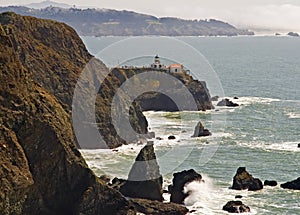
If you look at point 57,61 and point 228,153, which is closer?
point 228,153

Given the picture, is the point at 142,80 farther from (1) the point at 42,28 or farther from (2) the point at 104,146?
(2) the point at 104,146

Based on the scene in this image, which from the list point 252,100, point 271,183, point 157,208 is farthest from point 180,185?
point 252,100

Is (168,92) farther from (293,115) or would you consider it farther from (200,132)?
(200,132)

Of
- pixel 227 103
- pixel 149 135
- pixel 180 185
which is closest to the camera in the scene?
pixel 180 185

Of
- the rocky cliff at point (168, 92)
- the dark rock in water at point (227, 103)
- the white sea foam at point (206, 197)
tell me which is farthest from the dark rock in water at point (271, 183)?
the dark rock in water at point (227, 103)

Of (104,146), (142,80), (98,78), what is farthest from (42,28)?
(142,80)
